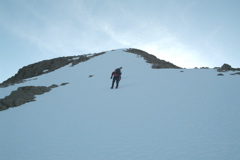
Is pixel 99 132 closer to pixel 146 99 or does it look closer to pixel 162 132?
pixel 162 132

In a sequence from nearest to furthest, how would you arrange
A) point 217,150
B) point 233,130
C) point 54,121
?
point 217,150 → point 233,130 → point 54,121

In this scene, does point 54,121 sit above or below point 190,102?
below

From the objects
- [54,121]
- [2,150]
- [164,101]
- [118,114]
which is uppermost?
[164,101]

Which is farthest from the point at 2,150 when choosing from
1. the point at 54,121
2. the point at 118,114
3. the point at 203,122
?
the point at 203,122

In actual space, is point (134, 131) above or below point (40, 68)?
Answer: below

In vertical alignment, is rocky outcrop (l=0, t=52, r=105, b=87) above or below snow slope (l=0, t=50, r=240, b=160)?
above

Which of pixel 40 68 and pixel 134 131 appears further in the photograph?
pixel 40 68

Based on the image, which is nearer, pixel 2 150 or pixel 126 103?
pixel 2 150

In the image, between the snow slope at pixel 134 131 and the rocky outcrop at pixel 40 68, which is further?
the rocky outcrop at pixel 40 68

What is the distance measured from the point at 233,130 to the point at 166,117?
248 centimetres

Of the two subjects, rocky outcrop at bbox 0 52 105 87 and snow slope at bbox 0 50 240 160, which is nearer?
snow slope at bbox 0 50 240 160

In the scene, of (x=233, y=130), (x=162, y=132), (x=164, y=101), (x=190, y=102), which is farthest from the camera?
(x=164, y=101)

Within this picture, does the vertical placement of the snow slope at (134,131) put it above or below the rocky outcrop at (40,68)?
below

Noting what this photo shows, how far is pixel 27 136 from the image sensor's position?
6.29 m
